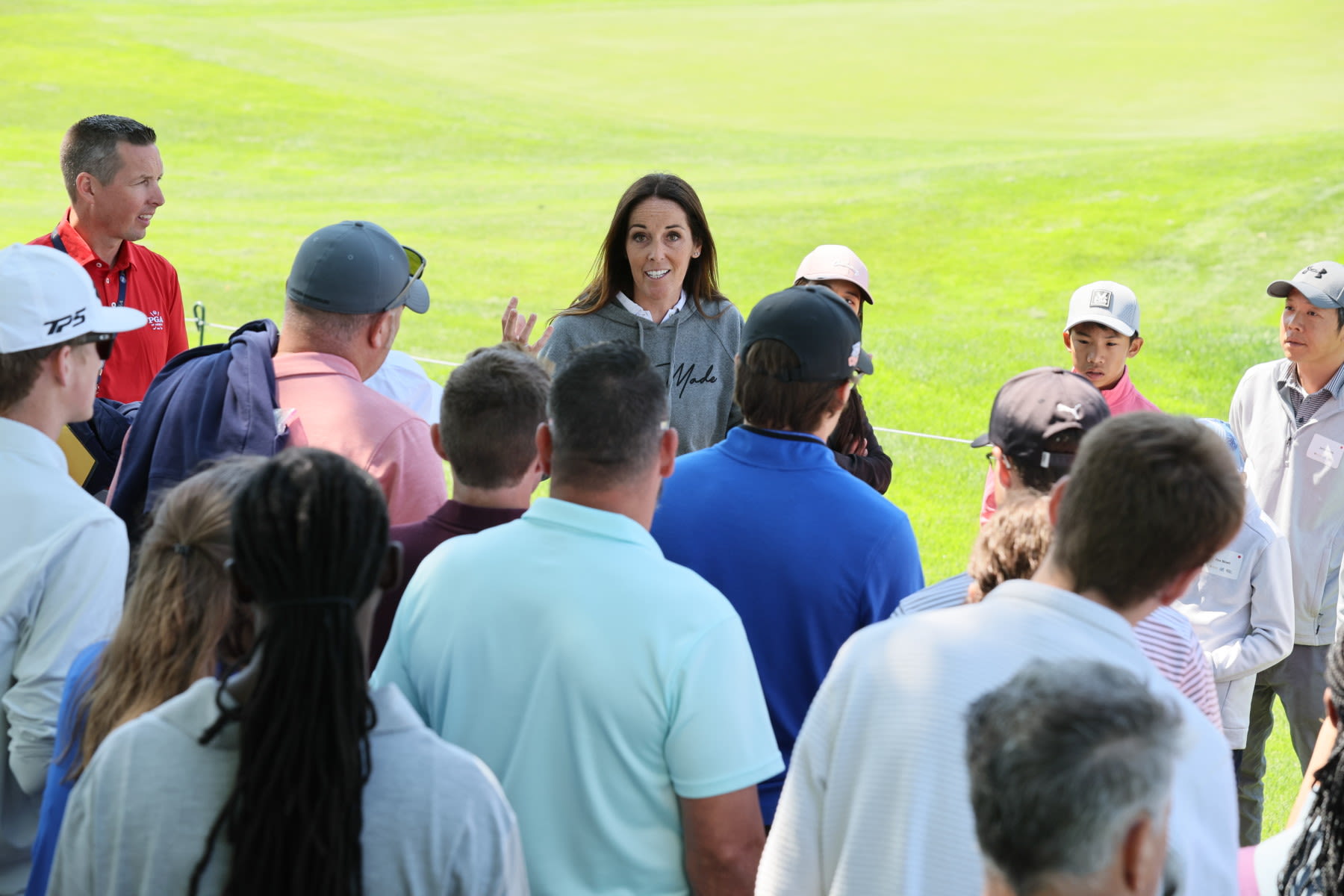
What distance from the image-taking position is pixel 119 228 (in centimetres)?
532

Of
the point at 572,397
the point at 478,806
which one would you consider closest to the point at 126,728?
the point at 478,806

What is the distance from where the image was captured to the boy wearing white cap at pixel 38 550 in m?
2.50

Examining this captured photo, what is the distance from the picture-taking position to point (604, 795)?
7.57ft

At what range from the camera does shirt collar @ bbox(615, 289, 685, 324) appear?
4.95 metres

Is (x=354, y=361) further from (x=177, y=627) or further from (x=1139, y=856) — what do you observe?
(x=1139, y=856)

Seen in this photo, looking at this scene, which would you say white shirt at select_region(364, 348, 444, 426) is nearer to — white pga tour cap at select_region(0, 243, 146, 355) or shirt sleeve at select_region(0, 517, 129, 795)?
white pga tour cap at select_region(0, 243, 146, 355)

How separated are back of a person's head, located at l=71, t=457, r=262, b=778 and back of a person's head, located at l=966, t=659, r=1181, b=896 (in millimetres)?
1235

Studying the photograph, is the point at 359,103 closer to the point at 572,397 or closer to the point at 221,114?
the point at 221,114

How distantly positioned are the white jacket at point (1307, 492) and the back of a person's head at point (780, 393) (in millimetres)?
2982

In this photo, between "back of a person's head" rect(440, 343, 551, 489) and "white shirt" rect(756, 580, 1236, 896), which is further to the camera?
"back of a person's head" rect(440, 343, 551, 489)

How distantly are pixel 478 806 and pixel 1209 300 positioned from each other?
15106mm

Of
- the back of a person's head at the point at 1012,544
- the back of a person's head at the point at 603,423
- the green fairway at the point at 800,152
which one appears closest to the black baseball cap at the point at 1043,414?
the back of a person's head at the point at 1012,544

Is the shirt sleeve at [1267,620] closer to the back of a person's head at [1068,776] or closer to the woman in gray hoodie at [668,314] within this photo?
the woman in gray hoodie at [668,314]

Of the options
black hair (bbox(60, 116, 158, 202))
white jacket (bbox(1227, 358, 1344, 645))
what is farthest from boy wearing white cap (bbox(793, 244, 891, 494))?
black hair (bbox(60, 116, 158, 202))
